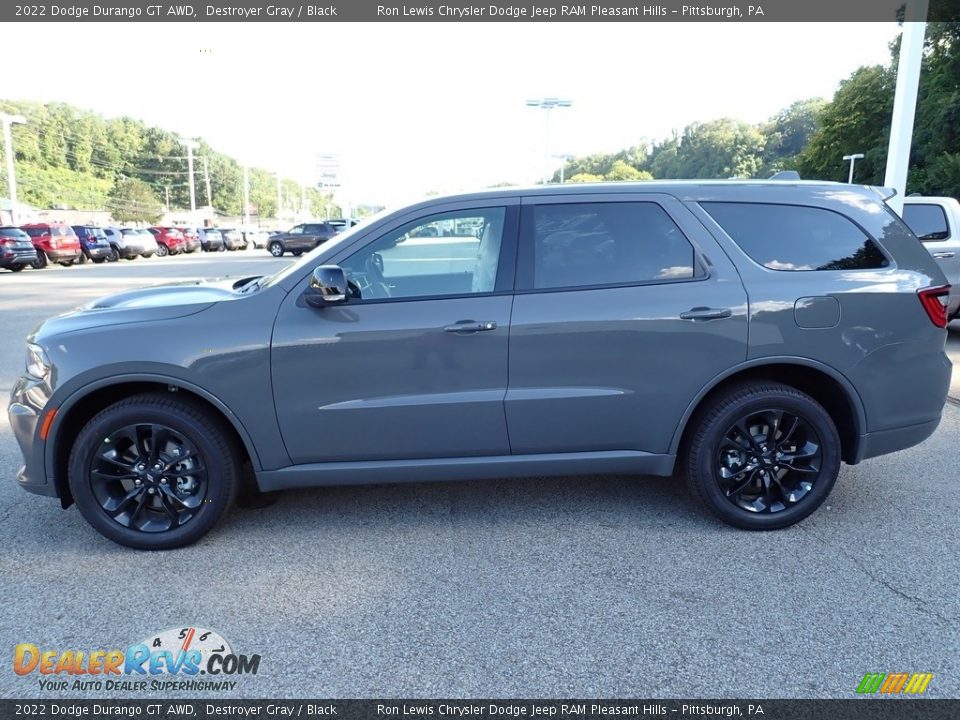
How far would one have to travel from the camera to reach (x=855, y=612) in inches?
115

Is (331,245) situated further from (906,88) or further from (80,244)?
(80,244)

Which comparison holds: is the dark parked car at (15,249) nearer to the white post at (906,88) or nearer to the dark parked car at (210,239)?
the dark parked car at (210,239)

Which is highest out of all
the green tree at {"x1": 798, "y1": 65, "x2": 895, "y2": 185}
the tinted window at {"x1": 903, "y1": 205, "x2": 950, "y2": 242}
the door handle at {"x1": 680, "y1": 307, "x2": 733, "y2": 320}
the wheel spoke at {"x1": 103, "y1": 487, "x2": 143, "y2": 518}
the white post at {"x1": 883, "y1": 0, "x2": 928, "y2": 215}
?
the green tree at {"x1": 798, "y1": 65, "x2": 895, "y2": 185}

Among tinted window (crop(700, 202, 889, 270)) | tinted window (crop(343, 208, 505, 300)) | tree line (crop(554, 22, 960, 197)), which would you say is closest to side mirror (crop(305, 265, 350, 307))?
tinted window (crop(343, 208, 505, 300))

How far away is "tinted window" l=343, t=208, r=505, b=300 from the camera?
3568mm

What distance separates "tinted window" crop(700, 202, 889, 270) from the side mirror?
1.97m

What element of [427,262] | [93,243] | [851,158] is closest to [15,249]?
[93,243]

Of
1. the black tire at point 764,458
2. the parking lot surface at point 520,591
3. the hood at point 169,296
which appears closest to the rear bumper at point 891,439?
the black tire at point 764,458

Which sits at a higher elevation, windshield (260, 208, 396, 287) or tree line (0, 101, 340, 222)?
tree line (0, 101, 340, 222)

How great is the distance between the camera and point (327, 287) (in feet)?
10.9

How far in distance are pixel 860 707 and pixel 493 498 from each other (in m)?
2.21

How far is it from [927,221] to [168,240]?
1631 inches

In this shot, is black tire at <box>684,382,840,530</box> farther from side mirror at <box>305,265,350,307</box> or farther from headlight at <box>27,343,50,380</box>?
headlight at <box>27,343,50,380</box>

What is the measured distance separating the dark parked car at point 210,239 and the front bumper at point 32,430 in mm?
47948
